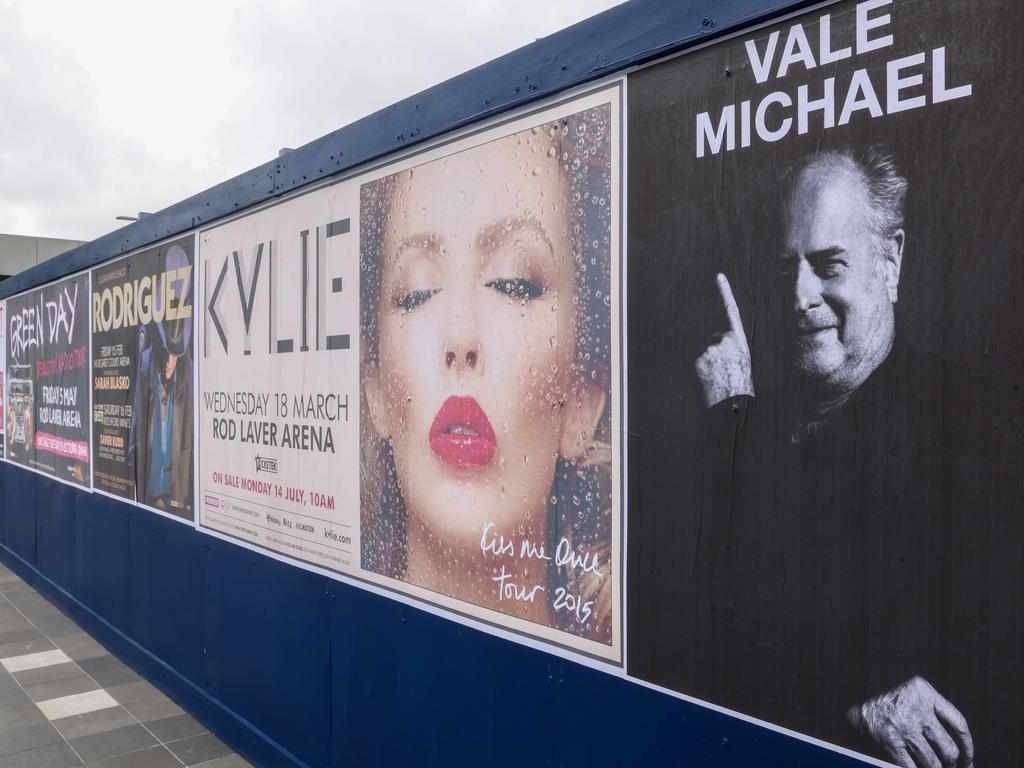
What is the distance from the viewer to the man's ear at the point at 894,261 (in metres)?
1.63

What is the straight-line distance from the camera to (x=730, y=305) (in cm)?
192

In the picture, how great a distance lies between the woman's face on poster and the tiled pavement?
6.91ft

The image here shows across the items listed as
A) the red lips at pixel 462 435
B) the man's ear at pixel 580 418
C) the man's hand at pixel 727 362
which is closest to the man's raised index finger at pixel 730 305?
the man's hand at pixel 727 362

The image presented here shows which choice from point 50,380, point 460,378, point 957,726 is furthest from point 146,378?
point 957,726

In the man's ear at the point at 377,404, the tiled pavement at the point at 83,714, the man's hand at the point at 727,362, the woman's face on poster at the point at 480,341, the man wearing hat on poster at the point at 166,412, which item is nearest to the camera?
the man's hand at the point at 727,362

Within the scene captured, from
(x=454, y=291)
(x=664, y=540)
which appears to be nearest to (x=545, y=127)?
(x=454, y=291)

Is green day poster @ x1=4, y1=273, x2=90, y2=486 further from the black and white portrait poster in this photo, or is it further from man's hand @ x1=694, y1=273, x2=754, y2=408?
man's hand @ x1=694, y1=273, x2=754, y2=408

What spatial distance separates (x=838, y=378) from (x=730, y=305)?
305 mm

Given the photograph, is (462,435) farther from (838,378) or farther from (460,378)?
(838,378)

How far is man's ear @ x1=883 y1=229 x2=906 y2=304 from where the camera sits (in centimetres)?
163

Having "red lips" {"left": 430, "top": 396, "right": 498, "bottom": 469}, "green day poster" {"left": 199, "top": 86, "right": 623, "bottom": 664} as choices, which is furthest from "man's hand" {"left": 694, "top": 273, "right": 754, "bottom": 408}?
"red lips" {"left": 430, "top": 396, "right": 498, "bottom": 469}

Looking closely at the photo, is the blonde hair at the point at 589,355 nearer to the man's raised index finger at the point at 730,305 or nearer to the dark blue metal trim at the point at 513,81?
the dark blue metal trim at the point at 513,81

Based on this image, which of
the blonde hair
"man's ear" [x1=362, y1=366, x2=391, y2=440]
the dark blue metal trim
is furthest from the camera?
"man's ear" [x1=362, y1=366, x2=391, y2=440]

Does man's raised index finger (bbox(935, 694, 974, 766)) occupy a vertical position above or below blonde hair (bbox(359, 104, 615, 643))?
below
